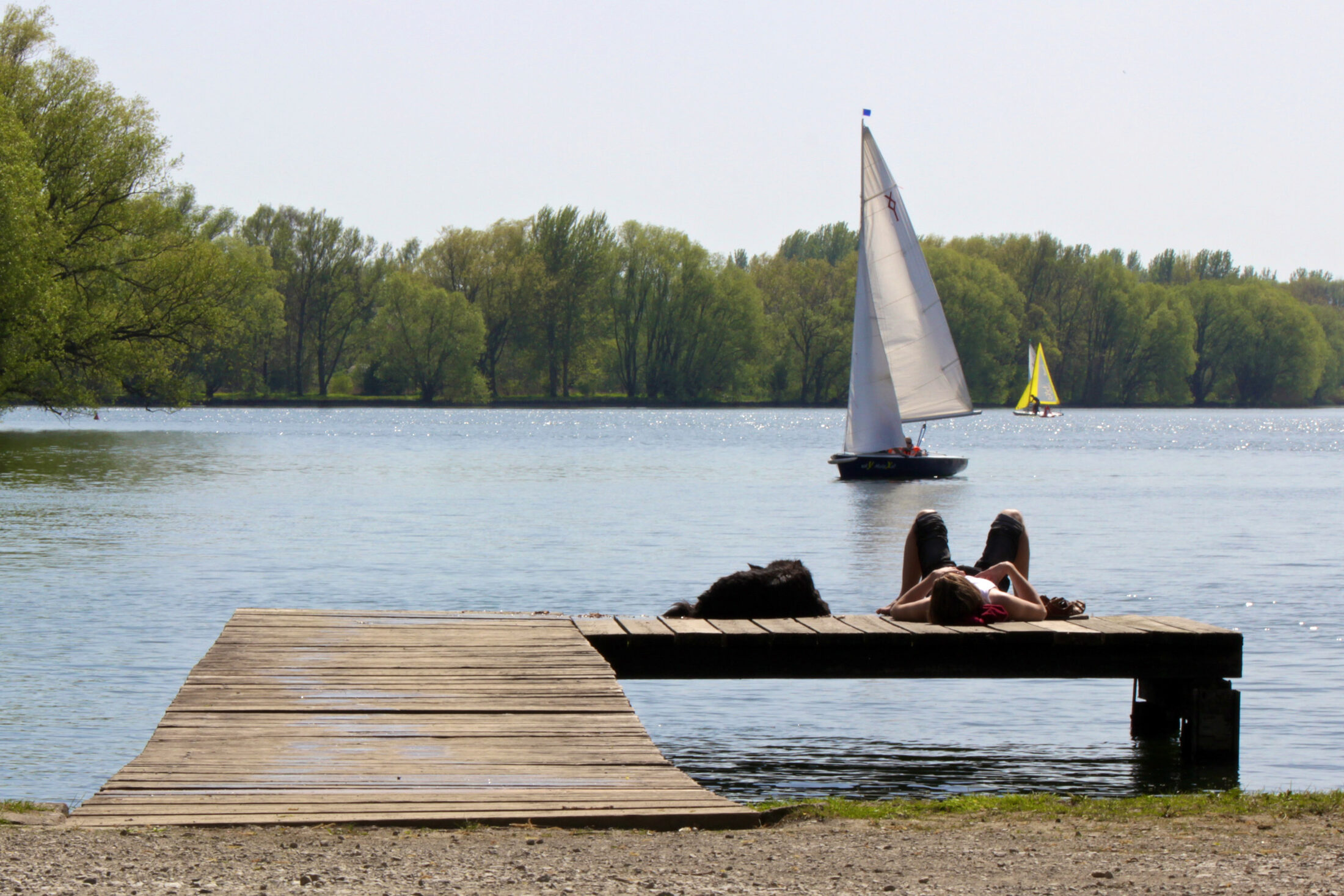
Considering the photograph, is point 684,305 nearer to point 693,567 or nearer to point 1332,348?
point 1332,348

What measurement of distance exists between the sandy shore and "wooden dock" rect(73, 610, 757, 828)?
199 millimetres

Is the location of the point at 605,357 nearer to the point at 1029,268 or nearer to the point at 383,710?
the point at 1029,268

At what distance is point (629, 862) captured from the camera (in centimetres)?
580

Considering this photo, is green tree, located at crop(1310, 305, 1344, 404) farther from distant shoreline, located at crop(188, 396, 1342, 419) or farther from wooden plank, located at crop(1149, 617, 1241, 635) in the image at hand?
wooden plank, located at crop(1149, 617, 1241, 635)

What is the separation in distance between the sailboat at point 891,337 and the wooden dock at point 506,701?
31.5 m

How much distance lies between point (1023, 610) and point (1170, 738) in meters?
1.72

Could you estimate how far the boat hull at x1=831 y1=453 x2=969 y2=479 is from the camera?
1761 inches

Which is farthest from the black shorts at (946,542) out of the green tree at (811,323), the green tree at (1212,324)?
the green tree at (1212,324)

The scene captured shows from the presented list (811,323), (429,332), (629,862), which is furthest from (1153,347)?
(629,862)

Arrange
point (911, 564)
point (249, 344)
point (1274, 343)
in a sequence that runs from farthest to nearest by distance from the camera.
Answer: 1. point (1274, 343)
2. point (249, 344)
3. point (911, 564)

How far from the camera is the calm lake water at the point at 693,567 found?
11102 mm

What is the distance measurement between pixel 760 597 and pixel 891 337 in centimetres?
3257

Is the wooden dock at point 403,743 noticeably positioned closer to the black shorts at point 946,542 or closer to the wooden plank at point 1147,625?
the black shorts at point 946,542

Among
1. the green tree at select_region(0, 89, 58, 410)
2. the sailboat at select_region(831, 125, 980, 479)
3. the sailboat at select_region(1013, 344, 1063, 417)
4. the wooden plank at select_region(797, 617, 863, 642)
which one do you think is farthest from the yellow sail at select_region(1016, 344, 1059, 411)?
the wooden plank at select_region(797, 617, 863, 642)
